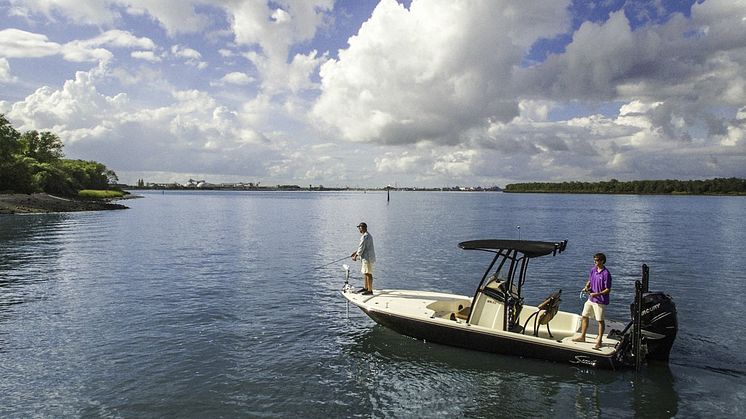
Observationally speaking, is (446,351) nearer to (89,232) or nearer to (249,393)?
(249,393)

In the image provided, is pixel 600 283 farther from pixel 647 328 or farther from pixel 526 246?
pixel 526 246

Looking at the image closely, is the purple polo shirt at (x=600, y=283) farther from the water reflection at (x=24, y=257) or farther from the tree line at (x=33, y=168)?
the tree line at (x=33, y=168)

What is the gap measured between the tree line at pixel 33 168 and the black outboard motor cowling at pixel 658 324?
4238 inches

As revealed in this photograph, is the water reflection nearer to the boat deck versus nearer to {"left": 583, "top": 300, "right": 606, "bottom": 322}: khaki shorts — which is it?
the boat deck

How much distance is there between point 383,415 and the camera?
34.8ft

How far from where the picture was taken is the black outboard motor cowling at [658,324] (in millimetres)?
12648

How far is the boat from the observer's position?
497 inches

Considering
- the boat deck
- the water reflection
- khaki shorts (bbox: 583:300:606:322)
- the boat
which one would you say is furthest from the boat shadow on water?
the water reflection

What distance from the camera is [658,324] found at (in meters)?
12.8

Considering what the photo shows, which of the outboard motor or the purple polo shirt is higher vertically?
the purple polo shirt

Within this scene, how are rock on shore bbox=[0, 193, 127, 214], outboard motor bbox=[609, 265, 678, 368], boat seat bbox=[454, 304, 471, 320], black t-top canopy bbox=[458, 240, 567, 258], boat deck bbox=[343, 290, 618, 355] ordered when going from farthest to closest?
rock on shore bbox=[0, 193, 127, 214] → boat seat bbox=[454, 304, 471, 320] → black t-top canopy bbox=[458, 240, 567, 258] → boat deck bbox=[343, 290, 618, 355] → outboard motor bbox=[609, 265, 678, 368]

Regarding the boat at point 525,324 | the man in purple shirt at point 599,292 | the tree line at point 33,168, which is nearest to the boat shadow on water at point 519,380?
the boat at point 525,324

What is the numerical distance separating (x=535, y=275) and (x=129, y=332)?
21708 mm

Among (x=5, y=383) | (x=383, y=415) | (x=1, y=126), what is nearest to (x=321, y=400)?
(x=383, y=415)
